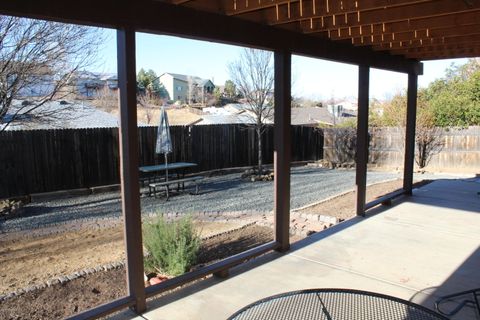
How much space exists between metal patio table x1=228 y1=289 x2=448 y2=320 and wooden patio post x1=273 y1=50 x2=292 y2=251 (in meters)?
1.79

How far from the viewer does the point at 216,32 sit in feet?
9.75

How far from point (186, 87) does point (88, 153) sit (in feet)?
127

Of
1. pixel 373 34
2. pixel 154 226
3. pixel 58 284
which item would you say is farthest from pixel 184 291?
pixel 373 34

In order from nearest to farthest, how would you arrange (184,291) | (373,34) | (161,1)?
1. (161,1)
2. (184,291)
3. (373,34)

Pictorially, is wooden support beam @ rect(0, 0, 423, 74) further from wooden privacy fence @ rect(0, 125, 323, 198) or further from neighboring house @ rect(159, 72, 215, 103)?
neighboring house @ rect(159, 72, 215, 103)

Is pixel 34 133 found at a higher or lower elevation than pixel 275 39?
lower

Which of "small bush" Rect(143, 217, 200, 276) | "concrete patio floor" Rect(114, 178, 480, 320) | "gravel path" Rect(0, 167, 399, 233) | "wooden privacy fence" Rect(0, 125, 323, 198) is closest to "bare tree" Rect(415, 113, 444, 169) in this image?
"gravel path" Rect(0, 167, 399, 233)

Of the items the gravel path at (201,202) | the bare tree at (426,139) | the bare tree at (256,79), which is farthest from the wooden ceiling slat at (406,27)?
the bare tree at (426,139)

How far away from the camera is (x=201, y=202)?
823cm

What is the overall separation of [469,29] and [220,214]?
186 inches

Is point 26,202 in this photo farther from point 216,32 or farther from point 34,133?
point 216,32

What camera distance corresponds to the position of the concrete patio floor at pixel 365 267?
2846mm

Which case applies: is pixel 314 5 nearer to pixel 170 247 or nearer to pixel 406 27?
pixel 406 27

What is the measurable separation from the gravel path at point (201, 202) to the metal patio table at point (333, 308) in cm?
535
